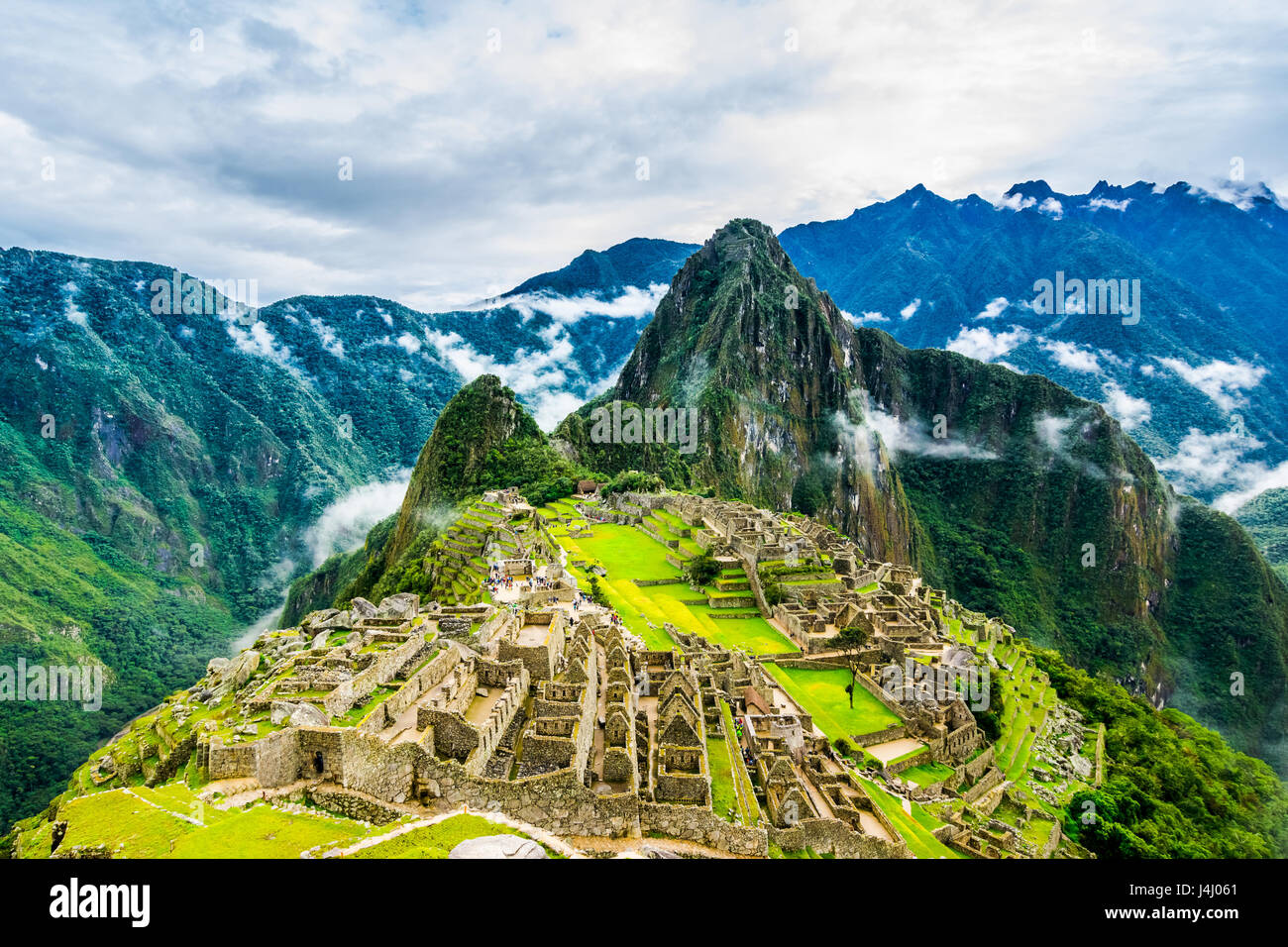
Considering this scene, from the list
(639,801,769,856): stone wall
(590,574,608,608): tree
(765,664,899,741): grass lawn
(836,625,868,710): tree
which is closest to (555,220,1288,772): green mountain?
(590,574,608,608): tree

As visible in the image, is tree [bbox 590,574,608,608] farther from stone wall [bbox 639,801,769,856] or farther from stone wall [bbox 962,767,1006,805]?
stone wall [bbox 639,801,769,856]

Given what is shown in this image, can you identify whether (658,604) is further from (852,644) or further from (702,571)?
(852,644)

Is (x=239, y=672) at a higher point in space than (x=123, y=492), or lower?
lower

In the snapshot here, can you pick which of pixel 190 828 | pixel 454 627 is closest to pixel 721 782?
pixel 454 627

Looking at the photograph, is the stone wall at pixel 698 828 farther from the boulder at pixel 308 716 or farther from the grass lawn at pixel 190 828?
the boulder at pixel 308 716

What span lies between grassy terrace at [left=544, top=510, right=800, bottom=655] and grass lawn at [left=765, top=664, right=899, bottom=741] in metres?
2.31

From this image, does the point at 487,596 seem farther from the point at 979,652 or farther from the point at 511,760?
the point at 979,652

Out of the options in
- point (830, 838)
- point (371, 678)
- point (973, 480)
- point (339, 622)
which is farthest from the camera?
point (973, 480)

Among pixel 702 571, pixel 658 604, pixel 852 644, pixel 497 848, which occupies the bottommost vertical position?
pixel 852 644

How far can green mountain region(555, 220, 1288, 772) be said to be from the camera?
388ft

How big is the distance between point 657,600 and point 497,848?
32.2 m

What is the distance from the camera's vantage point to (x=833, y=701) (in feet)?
106

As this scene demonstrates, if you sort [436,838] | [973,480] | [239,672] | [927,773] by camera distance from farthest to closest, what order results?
[973,480] → [927,773] → [239,672] → [436,838]
